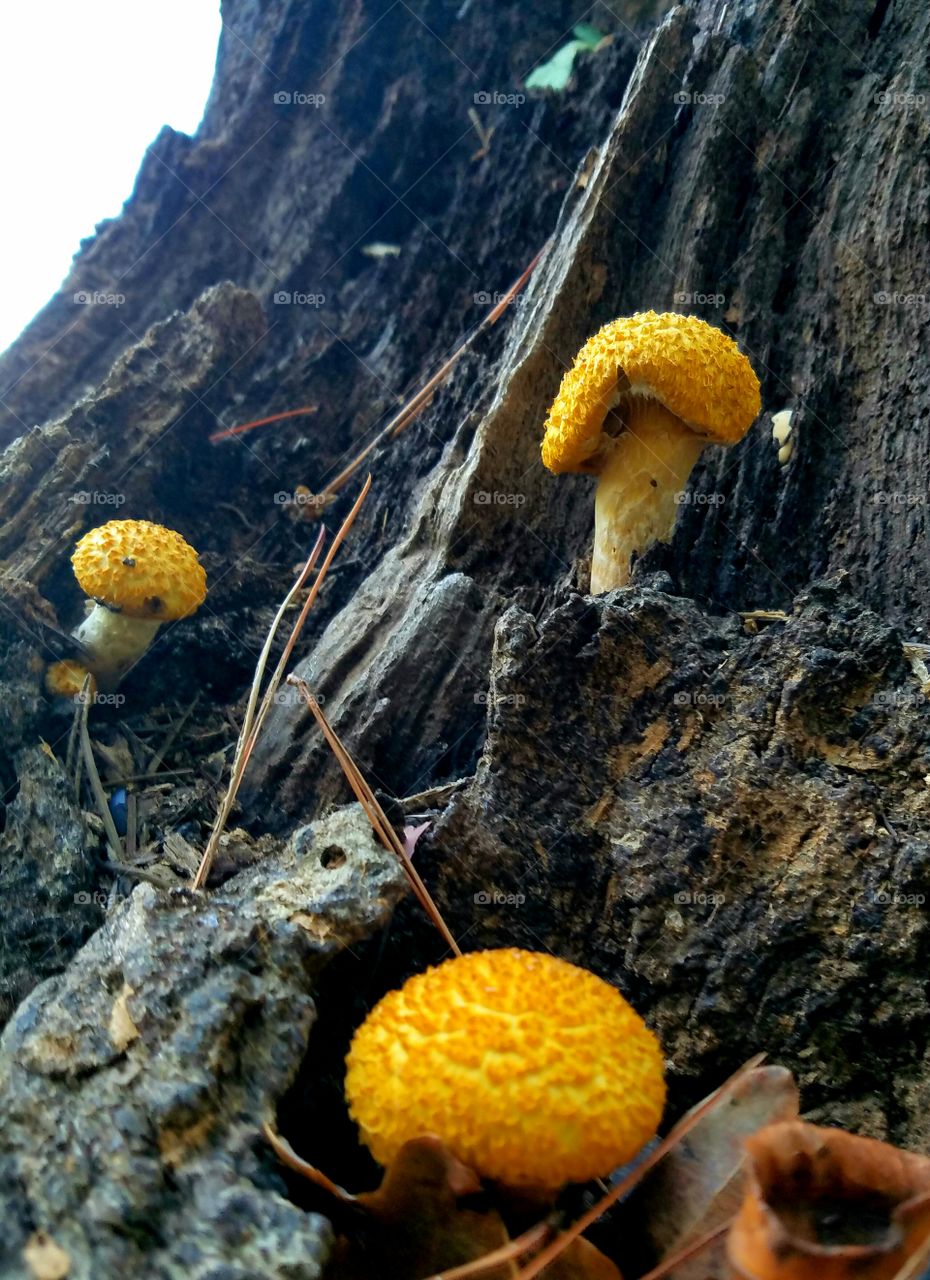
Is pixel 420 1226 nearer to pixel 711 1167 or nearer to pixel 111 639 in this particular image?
pixel 711 1167

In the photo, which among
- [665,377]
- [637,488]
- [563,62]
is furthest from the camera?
[563,62]

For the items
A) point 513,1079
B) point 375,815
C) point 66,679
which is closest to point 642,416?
point 375,815

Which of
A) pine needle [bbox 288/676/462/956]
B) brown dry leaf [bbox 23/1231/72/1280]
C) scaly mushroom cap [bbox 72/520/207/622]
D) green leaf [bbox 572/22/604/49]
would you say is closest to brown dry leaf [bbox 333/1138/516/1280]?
brown dry leaf [bbox 23/1231/72/1280]

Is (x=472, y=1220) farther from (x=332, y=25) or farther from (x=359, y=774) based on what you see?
(x=332, y=25)

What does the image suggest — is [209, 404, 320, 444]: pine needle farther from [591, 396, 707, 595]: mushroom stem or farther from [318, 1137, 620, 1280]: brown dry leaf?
[318, 1137, 620, 1280]: brown dry leaf

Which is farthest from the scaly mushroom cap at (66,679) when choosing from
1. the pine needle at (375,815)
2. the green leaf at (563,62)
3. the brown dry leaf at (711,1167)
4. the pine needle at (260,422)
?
the green leaf at (563,62)

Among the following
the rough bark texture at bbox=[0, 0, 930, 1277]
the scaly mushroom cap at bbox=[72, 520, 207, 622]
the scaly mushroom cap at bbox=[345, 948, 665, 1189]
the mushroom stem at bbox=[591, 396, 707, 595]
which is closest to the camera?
the scaly mushroom cap at bbox=[345, 948, 665, 1189]
